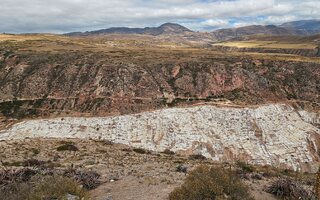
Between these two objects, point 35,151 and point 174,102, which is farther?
point 174,102

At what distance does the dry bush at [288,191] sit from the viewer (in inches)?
635

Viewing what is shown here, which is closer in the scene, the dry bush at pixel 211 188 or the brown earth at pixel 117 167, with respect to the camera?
the dry bush at pixel 211 188

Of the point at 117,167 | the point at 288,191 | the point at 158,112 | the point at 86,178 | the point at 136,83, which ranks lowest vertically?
the point at 158,112

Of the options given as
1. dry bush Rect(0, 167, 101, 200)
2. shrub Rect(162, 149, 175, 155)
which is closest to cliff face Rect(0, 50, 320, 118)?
shrub Rect(162, 149, 175, 155)

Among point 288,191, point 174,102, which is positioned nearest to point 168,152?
point 174,102

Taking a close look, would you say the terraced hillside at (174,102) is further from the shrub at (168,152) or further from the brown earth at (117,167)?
the brown earth at (117,167)

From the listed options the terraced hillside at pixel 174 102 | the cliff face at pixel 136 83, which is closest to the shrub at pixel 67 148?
the terraced hillside at pixel 174 102

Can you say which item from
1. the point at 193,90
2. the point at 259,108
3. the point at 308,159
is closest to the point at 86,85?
the point at 193,90

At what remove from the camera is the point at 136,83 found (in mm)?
63656

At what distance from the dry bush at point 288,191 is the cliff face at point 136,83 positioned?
38.3 m

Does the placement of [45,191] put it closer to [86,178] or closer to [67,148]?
[86,178]

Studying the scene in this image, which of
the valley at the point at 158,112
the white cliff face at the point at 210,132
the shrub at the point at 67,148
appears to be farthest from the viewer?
the white cliff face at the point at 210,132

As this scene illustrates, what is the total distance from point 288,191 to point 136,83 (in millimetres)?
48152

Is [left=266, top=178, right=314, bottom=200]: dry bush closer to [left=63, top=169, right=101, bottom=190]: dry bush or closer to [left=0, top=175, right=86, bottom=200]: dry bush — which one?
[left=63, top=169, right=101, bottom=190]: dry bush
